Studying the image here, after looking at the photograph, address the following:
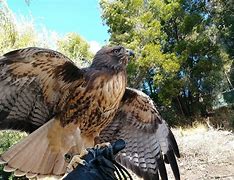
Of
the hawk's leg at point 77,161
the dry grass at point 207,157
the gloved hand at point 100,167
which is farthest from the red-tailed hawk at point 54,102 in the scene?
the dry grass at point 207,157

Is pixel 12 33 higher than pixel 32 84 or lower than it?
higher

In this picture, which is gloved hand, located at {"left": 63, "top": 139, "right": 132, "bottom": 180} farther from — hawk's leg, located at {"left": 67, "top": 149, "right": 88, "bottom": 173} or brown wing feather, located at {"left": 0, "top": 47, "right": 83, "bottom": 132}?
brown wing feather, located at {"left": 0, "top": 47, "right": 83, "bottom": 132}

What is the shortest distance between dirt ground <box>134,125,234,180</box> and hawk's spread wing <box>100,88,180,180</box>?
4.72m

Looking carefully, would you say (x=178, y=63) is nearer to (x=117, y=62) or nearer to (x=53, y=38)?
(x=53, y=38)

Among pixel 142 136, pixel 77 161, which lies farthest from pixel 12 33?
pixel 77 161

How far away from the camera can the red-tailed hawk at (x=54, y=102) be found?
3512 millimetres

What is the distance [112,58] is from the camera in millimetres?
3633

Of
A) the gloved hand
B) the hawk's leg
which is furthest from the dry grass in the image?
the gloved hand

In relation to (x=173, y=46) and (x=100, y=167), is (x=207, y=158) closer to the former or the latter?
(x=100, y=167)

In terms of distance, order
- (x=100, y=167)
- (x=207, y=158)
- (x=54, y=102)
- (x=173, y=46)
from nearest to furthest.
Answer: (x=100, y=167) → (x=54, y=102) → (x=207, y=158) → (x=173, y=46)

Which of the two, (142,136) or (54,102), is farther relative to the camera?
(142,136)

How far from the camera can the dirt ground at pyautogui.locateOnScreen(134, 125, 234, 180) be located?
9523mm

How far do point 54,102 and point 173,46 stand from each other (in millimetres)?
19493

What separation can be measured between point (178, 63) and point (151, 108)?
695 inches
